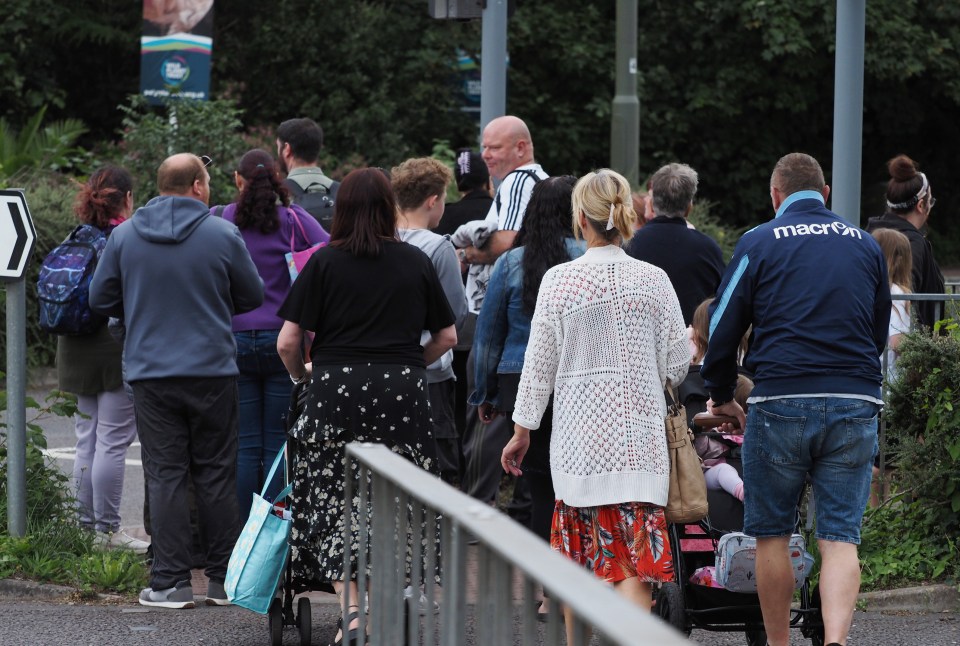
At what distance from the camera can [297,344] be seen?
5.31 meters

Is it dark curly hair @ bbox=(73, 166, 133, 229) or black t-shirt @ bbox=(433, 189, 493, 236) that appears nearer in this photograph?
dark curly hair @ bbox=(73, 166, 133, 229)

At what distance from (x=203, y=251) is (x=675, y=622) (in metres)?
2.51

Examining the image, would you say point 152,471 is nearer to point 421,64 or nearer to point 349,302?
point 349,302

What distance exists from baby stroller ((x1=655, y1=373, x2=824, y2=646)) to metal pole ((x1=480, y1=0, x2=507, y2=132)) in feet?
13.4

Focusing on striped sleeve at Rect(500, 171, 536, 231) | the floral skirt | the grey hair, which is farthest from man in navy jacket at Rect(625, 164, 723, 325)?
the floral skirt

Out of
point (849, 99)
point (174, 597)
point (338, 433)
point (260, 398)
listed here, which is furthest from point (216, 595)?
point (849, 99)

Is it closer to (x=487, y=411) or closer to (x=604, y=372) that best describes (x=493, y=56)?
(x=487, y=411)

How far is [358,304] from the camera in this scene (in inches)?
203

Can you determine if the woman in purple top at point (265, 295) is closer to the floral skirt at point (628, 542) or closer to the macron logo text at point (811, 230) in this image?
the floral skirt at point (628, 542)

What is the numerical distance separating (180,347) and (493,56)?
12.0 feet

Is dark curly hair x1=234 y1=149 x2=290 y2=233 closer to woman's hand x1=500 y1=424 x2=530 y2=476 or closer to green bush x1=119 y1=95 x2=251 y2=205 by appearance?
woman's hand x1=500 y1=424 x2=530 y2=476

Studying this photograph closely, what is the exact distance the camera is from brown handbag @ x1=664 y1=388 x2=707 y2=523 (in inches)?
193

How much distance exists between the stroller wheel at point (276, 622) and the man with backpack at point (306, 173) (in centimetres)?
238

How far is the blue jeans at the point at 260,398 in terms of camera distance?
647 cm
